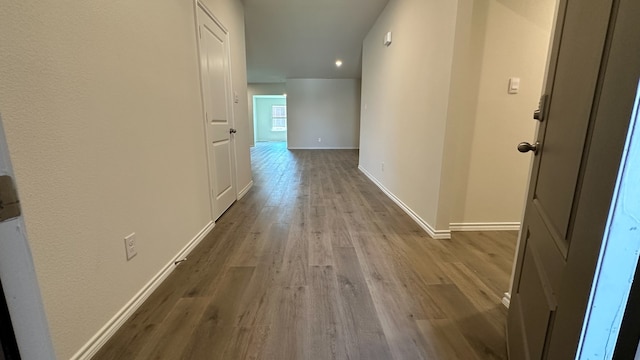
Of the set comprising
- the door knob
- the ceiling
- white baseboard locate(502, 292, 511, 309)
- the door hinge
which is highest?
the ceiling

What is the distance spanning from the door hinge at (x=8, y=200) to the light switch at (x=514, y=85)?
112 inches

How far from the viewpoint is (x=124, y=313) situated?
4.40 feet

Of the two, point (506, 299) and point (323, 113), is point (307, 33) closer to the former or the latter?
point (323, 113)

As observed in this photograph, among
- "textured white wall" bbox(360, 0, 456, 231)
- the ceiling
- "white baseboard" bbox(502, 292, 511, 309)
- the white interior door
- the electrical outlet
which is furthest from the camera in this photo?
the ceiling

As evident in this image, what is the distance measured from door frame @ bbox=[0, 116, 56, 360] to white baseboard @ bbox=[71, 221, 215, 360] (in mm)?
645

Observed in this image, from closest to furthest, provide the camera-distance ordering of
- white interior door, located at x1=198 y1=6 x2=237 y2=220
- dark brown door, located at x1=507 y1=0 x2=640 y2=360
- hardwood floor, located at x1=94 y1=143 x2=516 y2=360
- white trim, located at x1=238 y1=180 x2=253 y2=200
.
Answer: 1. dark brown door, located at x1=507 y1=0 x2=640 y2=360
2. hardwood floor, located at x1=94 y1=143 x2=516 y2=360
3. white interior door, located at x1=198 y1=6 x2=237 y2=220
4. white trim, located at x1=238 y1=180 x2=253 y2=200

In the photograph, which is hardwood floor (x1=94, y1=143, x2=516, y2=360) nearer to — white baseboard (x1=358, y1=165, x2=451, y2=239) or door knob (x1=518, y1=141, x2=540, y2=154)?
white baseboard (x1=358, y1=165, x2=451, y2=239)

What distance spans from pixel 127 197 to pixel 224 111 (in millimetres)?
1753

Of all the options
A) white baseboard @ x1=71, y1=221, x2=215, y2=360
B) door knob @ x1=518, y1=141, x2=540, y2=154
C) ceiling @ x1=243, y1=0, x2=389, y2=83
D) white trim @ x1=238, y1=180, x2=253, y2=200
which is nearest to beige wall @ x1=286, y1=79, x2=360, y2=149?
ceiling @ x1=243, y1=0, x2=389, y2=83

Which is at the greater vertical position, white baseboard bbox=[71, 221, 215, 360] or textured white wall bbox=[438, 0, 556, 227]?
textured white wall bbox=[438, 0, 556, 227]

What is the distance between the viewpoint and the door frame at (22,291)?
1.77ft

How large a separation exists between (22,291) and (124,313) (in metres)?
0.94

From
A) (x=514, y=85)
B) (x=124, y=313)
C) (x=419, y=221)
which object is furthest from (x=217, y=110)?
(x=514, y=85)

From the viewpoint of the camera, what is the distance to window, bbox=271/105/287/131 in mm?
14094
